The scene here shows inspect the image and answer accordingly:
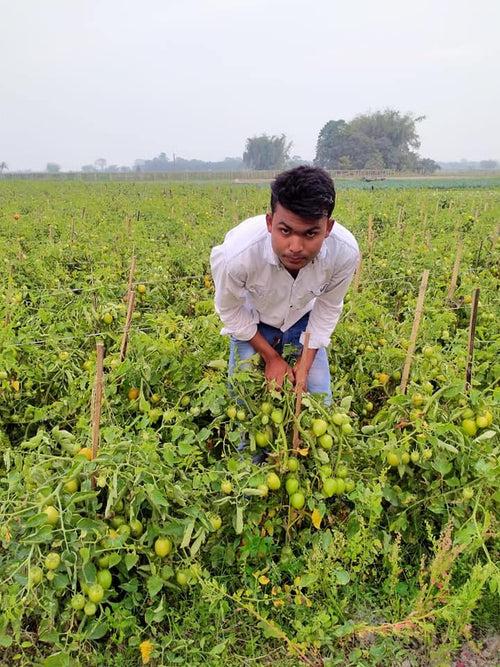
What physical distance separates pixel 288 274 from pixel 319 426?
25.2 inches

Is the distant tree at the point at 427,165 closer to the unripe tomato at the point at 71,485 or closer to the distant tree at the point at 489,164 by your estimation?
the distant tree at the point at 489,164

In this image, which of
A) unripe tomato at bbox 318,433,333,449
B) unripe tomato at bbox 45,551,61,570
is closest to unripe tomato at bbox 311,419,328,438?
unripe tomato at bbox 318,433,333,449

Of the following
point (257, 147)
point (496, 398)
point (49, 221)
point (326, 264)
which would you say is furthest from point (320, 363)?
point (257, 147)

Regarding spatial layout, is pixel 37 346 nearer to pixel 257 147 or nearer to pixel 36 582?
pixel 36 582

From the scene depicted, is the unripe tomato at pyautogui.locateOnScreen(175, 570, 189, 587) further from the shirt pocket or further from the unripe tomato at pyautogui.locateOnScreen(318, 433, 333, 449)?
the shirt pocket

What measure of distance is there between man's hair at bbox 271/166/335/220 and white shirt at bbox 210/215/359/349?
314 mm

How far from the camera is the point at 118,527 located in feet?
5.80

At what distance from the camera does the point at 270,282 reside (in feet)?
7.01

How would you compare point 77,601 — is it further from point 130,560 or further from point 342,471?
point 342,471

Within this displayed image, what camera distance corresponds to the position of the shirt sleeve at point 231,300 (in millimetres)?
2078

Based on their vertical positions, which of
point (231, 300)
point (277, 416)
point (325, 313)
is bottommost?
point (277, 416)

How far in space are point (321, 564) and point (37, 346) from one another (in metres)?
2.07

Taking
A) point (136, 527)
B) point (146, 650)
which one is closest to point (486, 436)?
point (136, 527)

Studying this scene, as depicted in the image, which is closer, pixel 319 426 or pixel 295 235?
pixel 295 235
